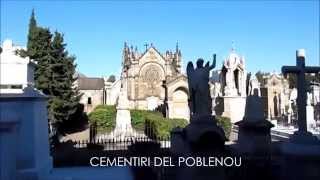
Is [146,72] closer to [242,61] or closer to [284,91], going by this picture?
[284,91]

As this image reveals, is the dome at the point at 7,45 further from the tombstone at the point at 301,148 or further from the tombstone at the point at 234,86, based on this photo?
the tombstone at the point at 234,86

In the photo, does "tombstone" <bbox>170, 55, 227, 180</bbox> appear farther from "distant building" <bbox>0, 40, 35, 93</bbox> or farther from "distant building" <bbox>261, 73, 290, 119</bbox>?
"distant building" <bbox>261, 73, 290, 119</bbox>

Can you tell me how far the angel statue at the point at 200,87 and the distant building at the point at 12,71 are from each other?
20.1 feet

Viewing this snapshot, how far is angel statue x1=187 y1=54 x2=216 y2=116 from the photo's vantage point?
977 centimetres

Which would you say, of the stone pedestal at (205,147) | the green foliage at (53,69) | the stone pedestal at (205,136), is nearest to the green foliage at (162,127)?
the green foliage at (53,69)

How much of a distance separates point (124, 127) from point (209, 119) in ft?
63.9

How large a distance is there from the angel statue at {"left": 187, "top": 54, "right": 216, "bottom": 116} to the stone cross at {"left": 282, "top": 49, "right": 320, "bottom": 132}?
74.4 inches

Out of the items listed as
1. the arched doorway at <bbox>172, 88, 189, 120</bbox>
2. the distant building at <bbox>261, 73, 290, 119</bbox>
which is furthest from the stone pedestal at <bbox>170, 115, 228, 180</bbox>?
the arched doorway at <bbox>172, 88, 189, 120</bbox>

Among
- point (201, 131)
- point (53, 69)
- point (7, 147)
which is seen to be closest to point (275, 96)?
point (53, 69)

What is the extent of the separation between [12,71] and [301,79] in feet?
29.7

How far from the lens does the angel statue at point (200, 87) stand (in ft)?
32.0

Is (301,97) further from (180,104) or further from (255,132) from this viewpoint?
(180,104)

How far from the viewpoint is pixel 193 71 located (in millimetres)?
9867

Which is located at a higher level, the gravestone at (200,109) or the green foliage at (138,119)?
the gravestone at (200,109)
